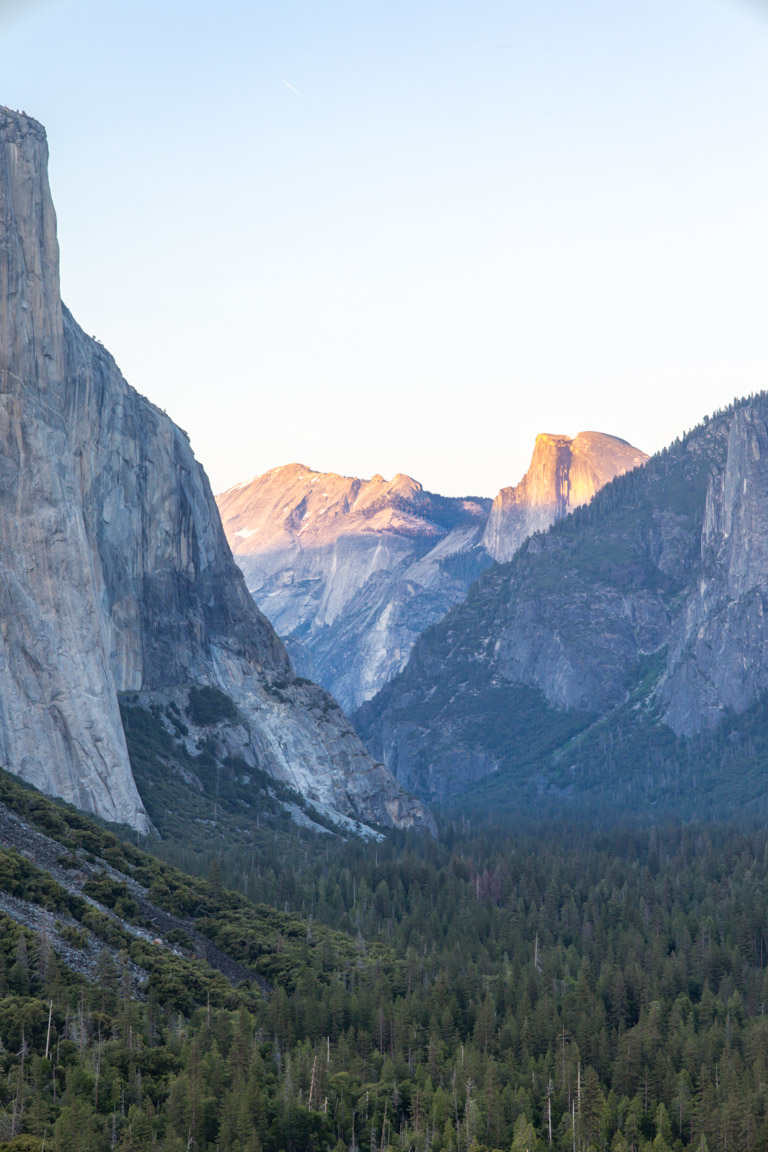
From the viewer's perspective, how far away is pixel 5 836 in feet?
465

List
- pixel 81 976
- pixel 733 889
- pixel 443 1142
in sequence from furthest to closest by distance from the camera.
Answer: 1. pixel 733 889
2. pixel 81 976
3. pixel 443 1142

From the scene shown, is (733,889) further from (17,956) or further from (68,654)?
(17,956)

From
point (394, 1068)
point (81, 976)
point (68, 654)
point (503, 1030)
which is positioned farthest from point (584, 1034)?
point (68, 654)

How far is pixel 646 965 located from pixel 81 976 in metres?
56.9

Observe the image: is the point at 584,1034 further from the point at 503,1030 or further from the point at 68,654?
the point at 68,654

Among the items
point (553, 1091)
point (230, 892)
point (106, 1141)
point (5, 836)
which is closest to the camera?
point (106, 1141)

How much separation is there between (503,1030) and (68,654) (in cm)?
8668

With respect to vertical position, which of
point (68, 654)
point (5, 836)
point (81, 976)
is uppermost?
point (68, 654)

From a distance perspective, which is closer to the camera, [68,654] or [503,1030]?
[503,1030]

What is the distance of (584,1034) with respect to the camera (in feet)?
396

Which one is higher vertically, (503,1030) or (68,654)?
(68,654)

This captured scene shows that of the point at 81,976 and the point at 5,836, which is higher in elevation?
the point at 5,836

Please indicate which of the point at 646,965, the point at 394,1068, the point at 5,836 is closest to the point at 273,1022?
the point at 394,1068

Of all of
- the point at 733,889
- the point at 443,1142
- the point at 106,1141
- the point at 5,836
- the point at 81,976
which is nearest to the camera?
the point at 106,1141
